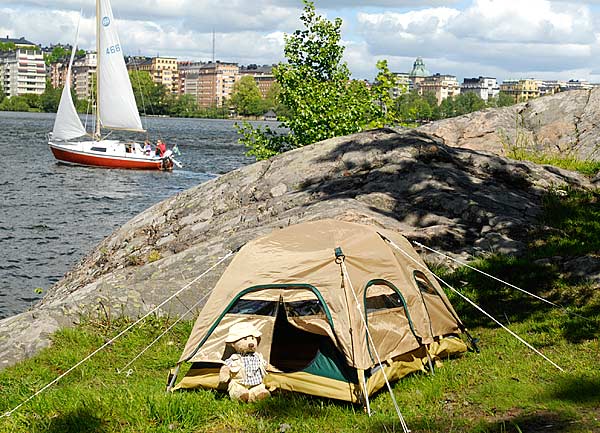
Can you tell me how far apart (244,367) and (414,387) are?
148 cm

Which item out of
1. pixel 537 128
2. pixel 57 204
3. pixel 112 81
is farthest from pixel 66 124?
pixel 537 128

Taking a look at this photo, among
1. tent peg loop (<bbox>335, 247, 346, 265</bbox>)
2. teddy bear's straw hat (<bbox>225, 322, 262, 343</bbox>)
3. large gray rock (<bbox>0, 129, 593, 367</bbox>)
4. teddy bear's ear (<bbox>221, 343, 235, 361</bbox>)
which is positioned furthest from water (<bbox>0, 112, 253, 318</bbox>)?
tent peg loop (<bbox>335, 247, 346, 265</bbox>)

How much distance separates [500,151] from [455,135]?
985mm

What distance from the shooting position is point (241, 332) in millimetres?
7086

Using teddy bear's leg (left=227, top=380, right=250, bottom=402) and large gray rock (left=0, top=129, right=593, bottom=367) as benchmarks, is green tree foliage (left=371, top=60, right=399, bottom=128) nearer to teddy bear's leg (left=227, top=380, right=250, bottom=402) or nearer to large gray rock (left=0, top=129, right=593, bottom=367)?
large gray rock (left=0, top=129, right=593, bottom=367)

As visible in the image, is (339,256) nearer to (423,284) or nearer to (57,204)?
(423,284)

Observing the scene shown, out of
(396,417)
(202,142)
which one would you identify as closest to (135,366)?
(396,417)

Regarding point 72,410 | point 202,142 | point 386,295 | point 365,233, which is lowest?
point 202,142

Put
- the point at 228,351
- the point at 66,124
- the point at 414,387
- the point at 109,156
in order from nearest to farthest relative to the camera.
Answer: the point at 414,387
the point at 228,351
the point at 109,156
the point at 66,124

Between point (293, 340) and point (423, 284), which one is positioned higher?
point (423, 284)

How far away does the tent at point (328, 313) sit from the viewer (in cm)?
700

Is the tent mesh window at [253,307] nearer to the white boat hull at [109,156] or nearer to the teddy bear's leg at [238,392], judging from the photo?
the teddy bear's leg at [238,392]

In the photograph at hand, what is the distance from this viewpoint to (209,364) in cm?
736

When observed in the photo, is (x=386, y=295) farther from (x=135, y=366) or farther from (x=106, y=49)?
(x=106, y=49)
